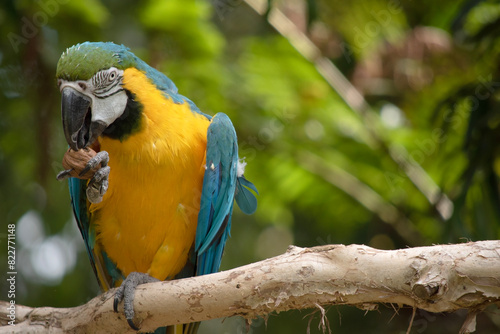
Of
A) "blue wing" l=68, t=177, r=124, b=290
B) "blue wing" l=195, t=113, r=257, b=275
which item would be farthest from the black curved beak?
"blue wing" l=195, t=113, r=257, b=275

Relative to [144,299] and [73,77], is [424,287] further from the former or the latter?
[73,77]

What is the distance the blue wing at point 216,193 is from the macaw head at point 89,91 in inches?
18.4

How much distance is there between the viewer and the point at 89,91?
88.1 inches

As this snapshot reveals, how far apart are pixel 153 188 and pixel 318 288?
959 millimetres

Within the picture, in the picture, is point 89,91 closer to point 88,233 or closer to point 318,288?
point 88,233

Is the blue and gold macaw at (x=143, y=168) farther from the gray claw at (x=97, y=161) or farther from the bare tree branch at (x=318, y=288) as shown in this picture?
the bare tree branch at (x=318, y=288)

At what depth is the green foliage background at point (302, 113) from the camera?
3713 millimetres

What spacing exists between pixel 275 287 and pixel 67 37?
261cm

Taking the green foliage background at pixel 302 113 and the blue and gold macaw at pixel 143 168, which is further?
the green foliage background at pixel 302 113

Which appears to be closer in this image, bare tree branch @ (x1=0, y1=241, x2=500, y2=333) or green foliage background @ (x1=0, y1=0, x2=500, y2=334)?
bare tree branch @ (x1=0, y1=241, x2=500, y2=333)

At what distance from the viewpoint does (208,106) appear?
4035 millimetres

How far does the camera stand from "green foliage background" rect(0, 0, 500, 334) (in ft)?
12.2

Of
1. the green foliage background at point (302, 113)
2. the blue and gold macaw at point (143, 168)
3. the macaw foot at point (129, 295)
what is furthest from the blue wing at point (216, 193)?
the green foliage background at point (302, 113)

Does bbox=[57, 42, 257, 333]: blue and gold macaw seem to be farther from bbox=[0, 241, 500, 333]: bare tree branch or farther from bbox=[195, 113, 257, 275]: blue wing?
bbox=[0, 241, 500, 333]: bare tree branch
